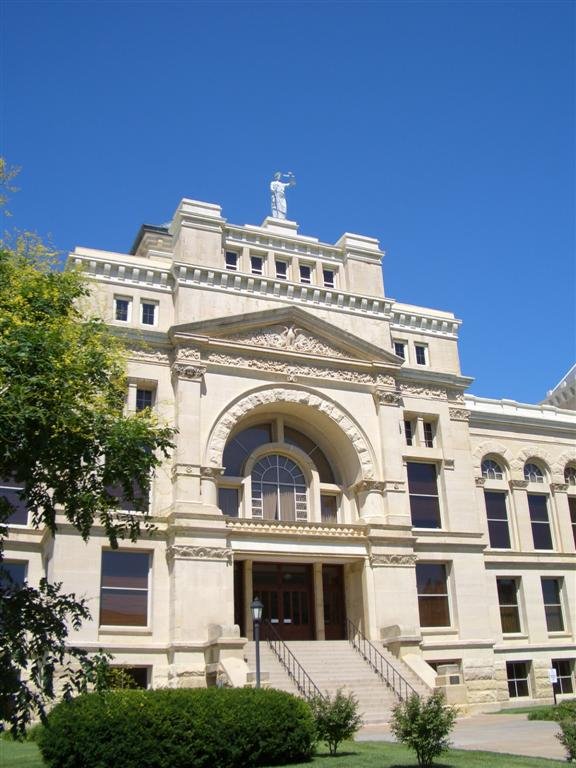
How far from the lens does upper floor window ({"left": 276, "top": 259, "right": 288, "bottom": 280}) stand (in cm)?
3853

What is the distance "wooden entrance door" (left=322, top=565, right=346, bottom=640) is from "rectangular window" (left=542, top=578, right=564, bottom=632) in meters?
12.1

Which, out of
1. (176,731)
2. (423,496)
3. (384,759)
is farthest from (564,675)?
(176,731)

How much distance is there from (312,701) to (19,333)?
12.6 meters

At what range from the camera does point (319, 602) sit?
3516cm

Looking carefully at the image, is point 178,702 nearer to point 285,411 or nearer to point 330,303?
point 285,411

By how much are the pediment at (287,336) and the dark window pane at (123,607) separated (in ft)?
33.8

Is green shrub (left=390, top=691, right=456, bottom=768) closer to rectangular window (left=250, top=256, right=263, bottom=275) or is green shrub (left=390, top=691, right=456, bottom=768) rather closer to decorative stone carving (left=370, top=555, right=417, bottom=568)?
decorative stone carving (left=370, top=555, right=417, bottom=568)

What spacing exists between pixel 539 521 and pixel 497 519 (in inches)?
→ 118

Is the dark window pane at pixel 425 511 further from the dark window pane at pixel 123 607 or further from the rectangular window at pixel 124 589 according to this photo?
the dark window pane at pixel 123 607

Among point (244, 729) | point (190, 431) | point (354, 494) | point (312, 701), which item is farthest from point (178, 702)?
point (354, 494)

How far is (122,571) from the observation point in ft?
102

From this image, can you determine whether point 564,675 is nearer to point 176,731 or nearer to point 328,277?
point 328,277

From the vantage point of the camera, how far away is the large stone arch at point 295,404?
110 feet

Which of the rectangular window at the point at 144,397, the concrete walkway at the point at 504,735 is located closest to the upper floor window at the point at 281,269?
the rectangular window at the point at 144,397
